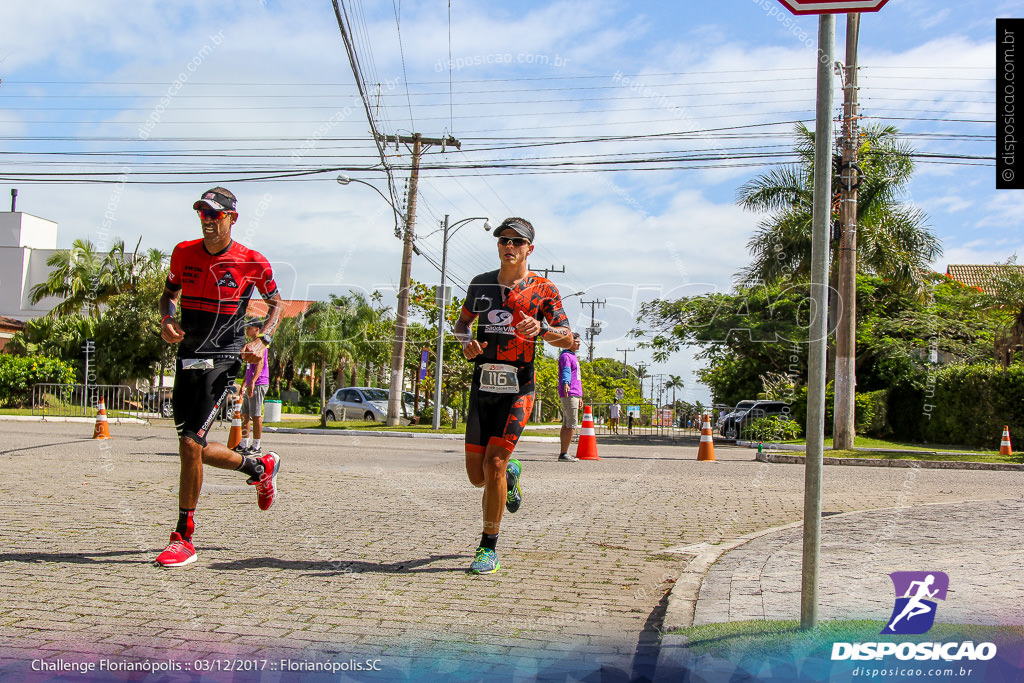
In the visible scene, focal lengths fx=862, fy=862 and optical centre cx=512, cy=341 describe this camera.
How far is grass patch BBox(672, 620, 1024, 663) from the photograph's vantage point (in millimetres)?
3289

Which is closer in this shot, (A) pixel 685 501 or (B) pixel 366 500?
(B) pixel 366 500

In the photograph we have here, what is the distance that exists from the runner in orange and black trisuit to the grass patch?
1631mm

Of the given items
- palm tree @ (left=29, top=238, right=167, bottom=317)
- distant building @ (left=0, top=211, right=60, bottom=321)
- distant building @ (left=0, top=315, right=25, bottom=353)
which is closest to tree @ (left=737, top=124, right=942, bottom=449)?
palm tree @ (left=29, top=238, right=167, bottom=317)

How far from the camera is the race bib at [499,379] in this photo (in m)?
5.09

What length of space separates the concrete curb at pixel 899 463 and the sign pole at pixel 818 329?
40.3 feet

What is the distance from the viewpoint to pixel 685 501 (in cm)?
882

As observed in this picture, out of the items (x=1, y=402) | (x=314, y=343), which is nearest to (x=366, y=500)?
(x=1, y=402)

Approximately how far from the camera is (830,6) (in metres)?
3.34

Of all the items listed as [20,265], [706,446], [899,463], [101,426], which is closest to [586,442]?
[706,446]

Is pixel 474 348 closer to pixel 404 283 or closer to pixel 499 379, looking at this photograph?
pixel 499 379

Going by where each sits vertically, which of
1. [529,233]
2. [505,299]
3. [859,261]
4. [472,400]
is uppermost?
[859,261]

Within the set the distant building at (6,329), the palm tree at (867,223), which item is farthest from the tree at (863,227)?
the distant building at (6,329)

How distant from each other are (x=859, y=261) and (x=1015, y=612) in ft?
70.8

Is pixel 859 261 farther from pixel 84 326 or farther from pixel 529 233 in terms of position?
pixel 84 326
